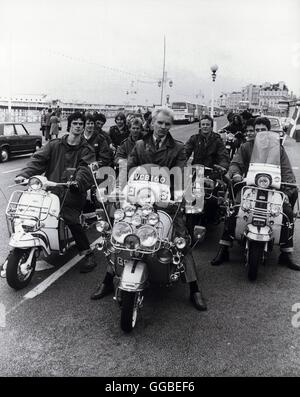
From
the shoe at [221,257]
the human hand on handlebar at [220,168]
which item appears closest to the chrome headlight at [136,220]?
the shoe at [221,257]

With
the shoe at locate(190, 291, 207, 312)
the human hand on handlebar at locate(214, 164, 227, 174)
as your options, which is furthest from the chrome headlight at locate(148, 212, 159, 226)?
the human hand on handlebar at locate(214, 164, 227, 174)

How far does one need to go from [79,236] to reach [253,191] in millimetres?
2182

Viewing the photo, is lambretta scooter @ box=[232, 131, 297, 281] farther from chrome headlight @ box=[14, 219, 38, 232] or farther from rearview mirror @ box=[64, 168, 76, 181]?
chrome headlight @ box=[14, 219, 38, 232]

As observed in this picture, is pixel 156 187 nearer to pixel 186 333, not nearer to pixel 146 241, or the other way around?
pixel 146 241

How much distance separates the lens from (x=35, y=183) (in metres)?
4.65

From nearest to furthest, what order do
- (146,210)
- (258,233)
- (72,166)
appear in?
1. (146,210)
2. (258,233)
3. (72,166)

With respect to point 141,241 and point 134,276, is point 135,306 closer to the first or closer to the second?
point 134,276

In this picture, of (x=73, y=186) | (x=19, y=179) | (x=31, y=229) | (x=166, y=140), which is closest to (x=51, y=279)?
(x=31, y=229)

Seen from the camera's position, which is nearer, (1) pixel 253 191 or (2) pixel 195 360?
(2) pixel 195 360

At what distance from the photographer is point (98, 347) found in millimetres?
3422

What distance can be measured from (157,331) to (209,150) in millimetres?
3802

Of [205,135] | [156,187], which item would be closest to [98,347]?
[156,187]

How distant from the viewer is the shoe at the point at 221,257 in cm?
549

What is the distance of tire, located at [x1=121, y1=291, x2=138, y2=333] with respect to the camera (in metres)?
3.49
